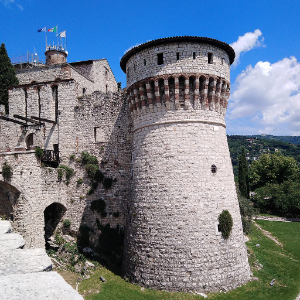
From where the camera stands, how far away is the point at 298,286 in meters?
15.8

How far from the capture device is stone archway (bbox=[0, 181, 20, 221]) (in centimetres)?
1730

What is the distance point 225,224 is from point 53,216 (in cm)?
1316

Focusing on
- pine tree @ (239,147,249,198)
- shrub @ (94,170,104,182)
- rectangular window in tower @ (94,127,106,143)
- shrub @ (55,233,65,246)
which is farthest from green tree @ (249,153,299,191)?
shrub @ (55,233,65,246)

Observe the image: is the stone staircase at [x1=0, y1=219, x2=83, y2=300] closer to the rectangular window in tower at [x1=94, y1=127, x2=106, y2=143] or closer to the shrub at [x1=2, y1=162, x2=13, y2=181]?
the shrub at [x1=2, y1=162, x2=13, y2=181]

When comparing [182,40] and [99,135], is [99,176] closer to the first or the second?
[99,135]

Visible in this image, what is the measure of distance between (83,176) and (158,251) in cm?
903

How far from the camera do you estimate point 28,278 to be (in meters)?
5.73

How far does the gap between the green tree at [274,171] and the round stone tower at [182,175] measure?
118 feet

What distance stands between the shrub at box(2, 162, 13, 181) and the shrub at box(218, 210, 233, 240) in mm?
13225

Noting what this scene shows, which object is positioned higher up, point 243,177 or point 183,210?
point 243,177

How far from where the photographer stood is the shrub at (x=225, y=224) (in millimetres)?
15766

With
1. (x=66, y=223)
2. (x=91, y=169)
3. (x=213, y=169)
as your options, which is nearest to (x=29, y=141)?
(x=91, y=169)

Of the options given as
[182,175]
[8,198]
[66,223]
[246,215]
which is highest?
Answer: [182,175]

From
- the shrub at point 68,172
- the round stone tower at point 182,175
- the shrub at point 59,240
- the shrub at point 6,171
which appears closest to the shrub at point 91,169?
the shrub at point 68,172
